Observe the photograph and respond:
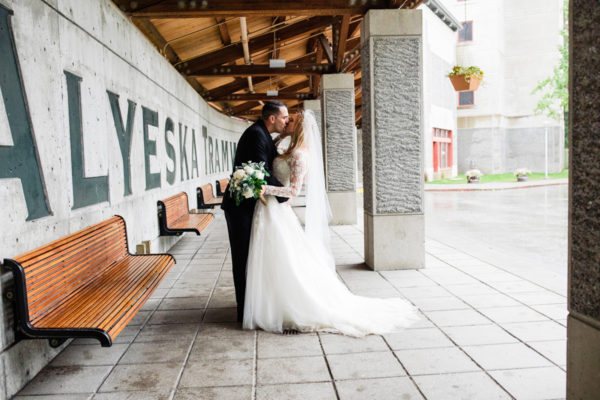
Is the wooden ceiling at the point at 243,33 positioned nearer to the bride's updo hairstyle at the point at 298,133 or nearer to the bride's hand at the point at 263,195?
the bride's updo hairstyle at the point at 298,133

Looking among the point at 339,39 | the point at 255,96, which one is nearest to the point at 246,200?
the point at 339,39

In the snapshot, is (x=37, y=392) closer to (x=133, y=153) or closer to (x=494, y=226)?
(x=133, y=153)

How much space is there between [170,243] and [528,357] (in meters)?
6.14

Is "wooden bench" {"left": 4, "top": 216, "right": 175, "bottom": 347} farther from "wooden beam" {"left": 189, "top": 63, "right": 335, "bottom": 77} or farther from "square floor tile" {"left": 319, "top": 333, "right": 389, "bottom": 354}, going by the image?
"wooden beam" {"left": 189, "top": 63, "right": 335, "bottom": 77}

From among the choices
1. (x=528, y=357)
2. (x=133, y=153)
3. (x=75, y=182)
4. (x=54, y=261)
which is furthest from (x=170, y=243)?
(x=528, y=357)

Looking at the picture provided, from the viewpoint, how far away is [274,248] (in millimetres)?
4500

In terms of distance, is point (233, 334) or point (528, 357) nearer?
point (528, 357)

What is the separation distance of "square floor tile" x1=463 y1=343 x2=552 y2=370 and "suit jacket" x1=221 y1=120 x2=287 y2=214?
6.62 ft

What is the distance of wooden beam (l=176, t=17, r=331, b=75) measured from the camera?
10.8m

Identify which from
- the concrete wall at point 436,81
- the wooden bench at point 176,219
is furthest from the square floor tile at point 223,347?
the concrete wall at point 436,81

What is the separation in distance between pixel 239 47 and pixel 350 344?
337 inches

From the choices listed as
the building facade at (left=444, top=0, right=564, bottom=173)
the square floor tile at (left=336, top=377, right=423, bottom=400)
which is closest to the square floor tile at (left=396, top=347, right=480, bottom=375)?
the square floor tile at (left=336, top=377, right=423, bottom=400)

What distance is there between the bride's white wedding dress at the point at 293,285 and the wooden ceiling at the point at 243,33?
2941 millimetres

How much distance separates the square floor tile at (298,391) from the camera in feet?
10.2
